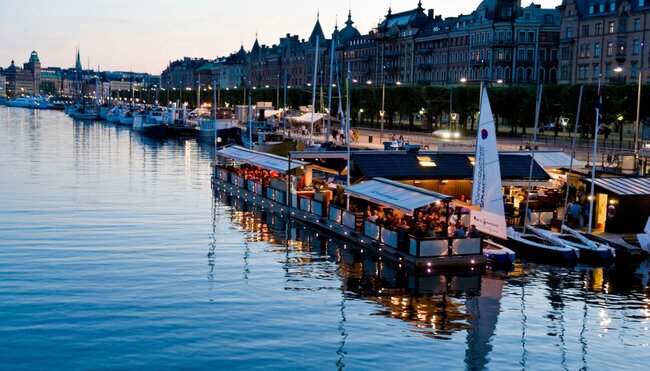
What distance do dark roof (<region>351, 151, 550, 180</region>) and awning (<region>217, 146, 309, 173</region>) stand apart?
4.96 metres

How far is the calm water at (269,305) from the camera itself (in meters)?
25.7

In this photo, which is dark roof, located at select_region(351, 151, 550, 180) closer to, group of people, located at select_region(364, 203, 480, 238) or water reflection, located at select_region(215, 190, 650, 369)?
group of people, located at select_region(364, 203, 480, 238)

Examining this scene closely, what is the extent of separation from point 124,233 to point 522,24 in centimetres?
11244

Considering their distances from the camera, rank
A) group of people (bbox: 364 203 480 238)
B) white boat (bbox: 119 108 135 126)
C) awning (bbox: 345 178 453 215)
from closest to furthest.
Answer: group of people (bbox: 364 203 480 238) → awning (bbox: 345 178 453 215) → white boat (bbox: 119 108 135 126)

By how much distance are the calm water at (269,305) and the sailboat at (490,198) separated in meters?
1.48

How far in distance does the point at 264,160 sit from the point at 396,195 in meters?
21.1

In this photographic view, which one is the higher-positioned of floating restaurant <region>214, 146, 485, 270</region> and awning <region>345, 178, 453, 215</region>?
awning <region>345, 178, 453, 215</region>

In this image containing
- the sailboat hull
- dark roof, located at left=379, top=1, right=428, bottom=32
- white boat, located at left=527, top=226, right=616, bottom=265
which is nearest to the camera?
the sailboat hull

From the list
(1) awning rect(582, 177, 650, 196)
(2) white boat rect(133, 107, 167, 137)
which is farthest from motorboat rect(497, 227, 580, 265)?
(2) white boat rect(133, 107, 167, 137)

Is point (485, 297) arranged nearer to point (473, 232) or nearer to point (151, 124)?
point (473, 232)

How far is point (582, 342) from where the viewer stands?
Answer: 2784 centimetres

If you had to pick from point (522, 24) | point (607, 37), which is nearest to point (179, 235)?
point (607, 37)

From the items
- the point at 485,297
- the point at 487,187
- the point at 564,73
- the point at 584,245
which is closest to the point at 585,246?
the point at 584,245

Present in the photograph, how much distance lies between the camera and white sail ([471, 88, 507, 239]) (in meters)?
39.8
